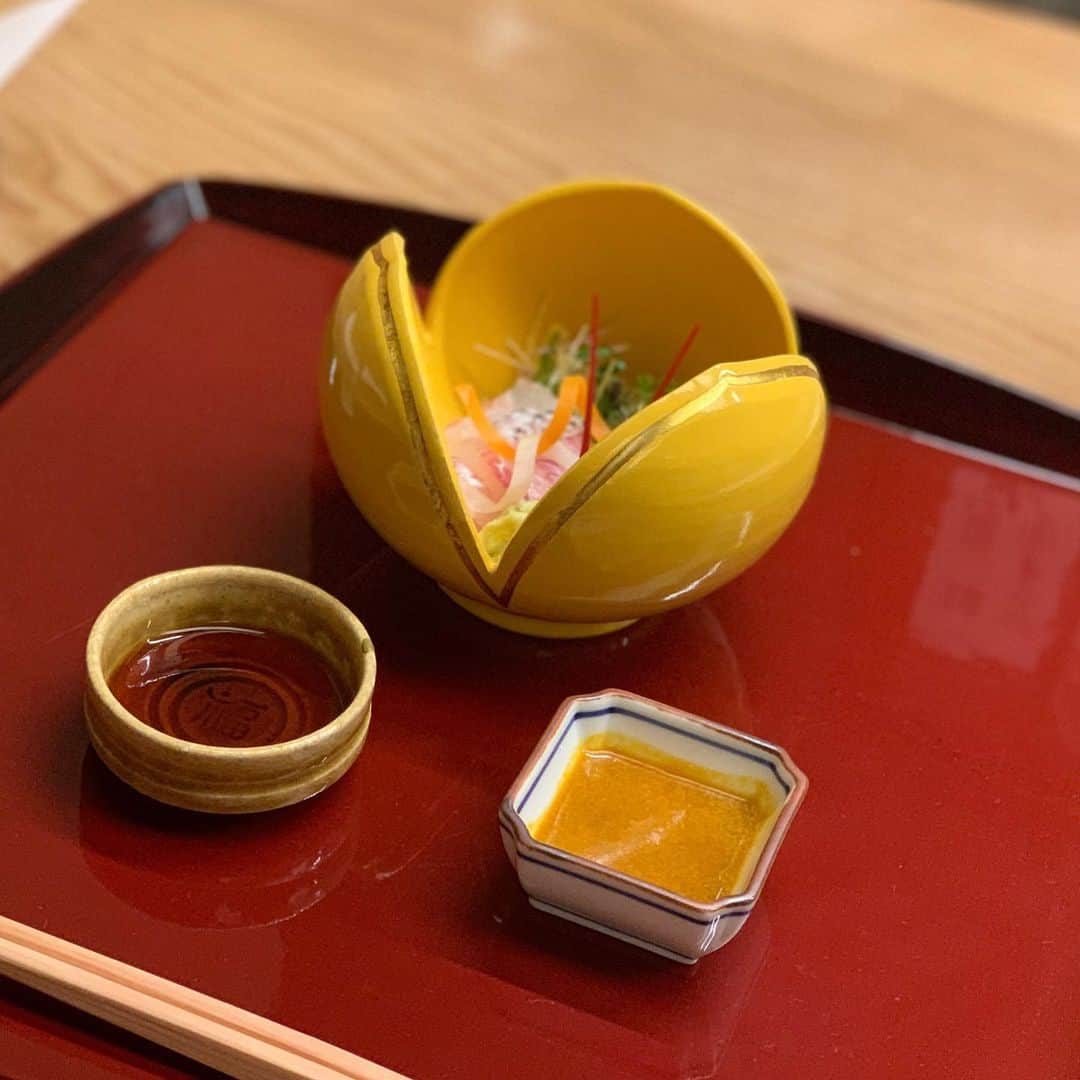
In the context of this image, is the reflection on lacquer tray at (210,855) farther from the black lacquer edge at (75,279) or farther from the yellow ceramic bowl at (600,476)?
the black lacquer edge at (75,279)

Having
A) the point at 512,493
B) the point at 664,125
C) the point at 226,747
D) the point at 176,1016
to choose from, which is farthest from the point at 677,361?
the point at 664,125

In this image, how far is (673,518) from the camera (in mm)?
974

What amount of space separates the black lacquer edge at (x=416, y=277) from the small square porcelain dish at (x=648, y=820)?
0.56 m

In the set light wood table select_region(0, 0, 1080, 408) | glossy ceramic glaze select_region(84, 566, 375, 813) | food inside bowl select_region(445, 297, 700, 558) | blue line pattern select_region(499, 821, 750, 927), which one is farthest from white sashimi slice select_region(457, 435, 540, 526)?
light wood table select_region(0, 0, 1080, 408)

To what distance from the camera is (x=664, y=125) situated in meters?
1.97

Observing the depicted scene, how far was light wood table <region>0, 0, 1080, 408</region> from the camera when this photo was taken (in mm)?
1699

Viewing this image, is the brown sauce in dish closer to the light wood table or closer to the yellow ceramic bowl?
the yellow ceramic bowl

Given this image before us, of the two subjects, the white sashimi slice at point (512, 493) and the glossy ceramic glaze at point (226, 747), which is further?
the white sashimi slice at point (512, 493)

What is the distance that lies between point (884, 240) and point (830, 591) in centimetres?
73

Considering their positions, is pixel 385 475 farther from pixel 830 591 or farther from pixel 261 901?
pixel 830 591

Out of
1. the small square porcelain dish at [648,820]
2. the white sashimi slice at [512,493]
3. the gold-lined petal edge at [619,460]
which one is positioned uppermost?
the gold-lined petal edge at [619,460]

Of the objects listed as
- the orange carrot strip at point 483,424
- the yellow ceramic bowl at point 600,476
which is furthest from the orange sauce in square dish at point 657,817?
the orange carrot strip at point 483,424

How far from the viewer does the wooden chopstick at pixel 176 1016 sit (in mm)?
810

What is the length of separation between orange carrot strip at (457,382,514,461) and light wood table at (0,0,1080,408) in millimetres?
573
